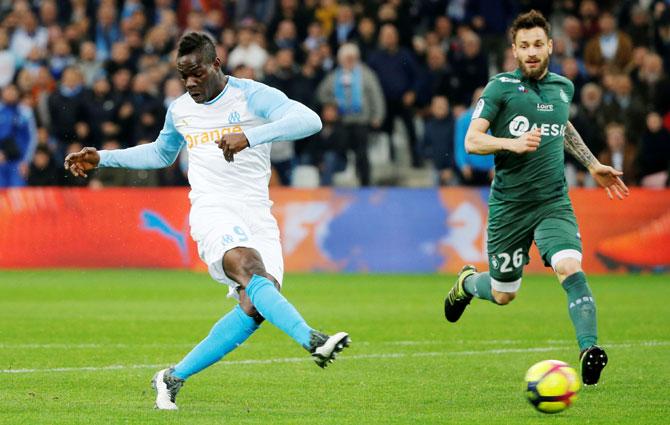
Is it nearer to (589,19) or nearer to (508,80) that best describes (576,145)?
(508,80)

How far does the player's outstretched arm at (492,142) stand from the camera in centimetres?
826

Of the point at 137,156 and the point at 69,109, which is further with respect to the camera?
the point at 69,109

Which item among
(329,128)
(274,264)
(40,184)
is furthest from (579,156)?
(40,184)

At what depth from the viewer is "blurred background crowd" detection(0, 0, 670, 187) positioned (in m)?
20.3

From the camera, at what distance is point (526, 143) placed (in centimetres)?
825

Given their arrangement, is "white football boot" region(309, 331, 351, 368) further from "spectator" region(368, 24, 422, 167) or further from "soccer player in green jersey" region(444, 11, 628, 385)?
"spectator" region(368, 24, 422, 167)

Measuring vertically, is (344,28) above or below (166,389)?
below

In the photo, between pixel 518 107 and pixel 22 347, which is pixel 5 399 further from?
pixel 518 107

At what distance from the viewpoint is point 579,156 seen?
30.8 feet

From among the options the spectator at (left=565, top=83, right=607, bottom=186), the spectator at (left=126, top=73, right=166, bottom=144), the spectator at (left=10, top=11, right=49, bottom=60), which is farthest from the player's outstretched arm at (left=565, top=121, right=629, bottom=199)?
the spectator at (left=10, top=11, right=49, bottom=60)

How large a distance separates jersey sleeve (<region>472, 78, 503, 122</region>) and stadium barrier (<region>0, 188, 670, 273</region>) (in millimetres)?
10315

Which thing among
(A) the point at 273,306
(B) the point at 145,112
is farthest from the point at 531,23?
(B) the point at 145,112

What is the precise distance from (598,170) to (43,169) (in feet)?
43.1

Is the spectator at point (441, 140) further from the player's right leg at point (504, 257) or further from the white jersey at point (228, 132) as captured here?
the white jersey at point (228, 132)
